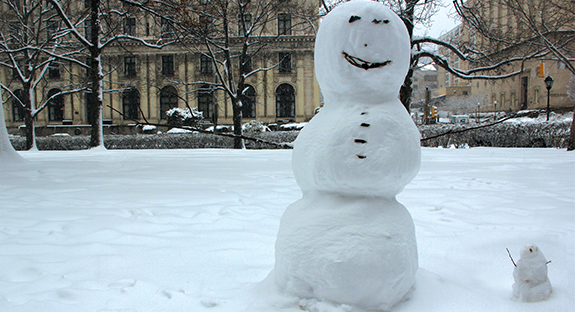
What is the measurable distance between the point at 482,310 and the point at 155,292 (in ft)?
6.64

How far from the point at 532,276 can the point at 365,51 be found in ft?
5.23

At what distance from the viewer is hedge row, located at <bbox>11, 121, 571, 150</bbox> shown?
1291cm

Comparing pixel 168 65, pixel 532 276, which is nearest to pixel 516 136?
pixel 532 276

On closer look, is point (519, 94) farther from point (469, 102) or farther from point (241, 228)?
point (241, 228)

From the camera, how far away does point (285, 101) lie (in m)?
31.4

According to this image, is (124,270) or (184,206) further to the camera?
(184,206)

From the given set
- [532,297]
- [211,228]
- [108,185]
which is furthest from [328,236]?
[108,185]

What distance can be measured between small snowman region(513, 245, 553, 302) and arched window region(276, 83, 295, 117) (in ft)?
97.4

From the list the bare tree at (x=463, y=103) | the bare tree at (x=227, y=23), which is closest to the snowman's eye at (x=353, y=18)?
the bare tree at (x=227, y=23)

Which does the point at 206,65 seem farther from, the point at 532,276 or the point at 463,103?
the point at 463,103

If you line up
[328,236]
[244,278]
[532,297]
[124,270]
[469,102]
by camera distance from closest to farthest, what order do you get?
1. [328,236]
2. [532,297]
3. [244,278]
4. [124,270]
5. [469,102]

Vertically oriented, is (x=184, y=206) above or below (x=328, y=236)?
below

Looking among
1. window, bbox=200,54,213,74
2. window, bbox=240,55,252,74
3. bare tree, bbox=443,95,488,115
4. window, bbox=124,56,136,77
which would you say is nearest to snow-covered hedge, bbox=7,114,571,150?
window, bbox=240,55,252,74

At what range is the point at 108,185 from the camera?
18.5 feet
